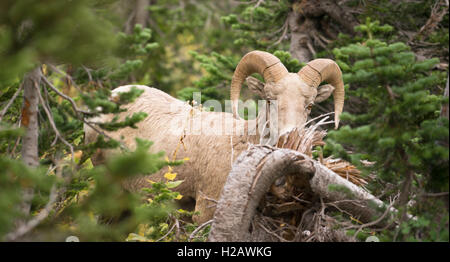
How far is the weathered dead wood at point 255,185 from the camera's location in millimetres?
4340

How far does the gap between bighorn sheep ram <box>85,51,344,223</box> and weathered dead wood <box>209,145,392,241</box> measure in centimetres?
152

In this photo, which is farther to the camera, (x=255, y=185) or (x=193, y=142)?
(x=193, y=142)

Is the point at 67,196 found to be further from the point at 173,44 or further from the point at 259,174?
the point at 173,44

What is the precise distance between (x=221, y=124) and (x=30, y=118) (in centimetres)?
343

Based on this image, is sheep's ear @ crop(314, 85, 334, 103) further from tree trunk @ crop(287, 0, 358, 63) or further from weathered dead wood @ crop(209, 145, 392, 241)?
weathered dead wood @ crop(209, 145, 392, 241)

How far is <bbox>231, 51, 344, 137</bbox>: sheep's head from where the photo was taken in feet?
21.2

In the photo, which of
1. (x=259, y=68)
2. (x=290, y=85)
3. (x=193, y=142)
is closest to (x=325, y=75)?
(x=290, y=85)

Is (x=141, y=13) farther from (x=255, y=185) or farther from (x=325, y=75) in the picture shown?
(x=255, y=185)

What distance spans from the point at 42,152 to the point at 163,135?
2.77 metres

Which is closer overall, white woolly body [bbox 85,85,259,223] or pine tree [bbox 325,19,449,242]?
pine tree [bbox 325,19,449,242]

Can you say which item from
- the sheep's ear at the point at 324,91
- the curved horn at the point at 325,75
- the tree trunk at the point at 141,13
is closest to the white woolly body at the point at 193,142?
the curved horn at the point at 325,75

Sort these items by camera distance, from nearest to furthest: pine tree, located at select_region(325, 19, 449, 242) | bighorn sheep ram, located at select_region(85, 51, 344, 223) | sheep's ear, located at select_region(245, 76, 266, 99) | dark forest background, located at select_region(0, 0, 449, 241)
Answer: dark forest background, located at select_region(0, 0, 449, 241), pine tree, located at select_region(325, 19, 449, 242), bighorn sheep ram, located at select_region(85, 51, 344, 223), sheep's ear, located at select_region(245, 76, 266, 99)

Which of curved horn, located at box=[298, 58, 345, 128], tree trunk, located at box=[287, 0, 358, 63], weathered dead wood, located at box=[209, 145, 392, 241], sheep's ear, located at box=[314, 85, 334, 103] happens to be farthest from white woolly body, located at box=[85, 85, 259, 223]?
tree trunk, located at box=[287, 0, 358, 63]

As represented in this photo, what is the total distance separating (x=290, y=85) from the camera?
6.70m
